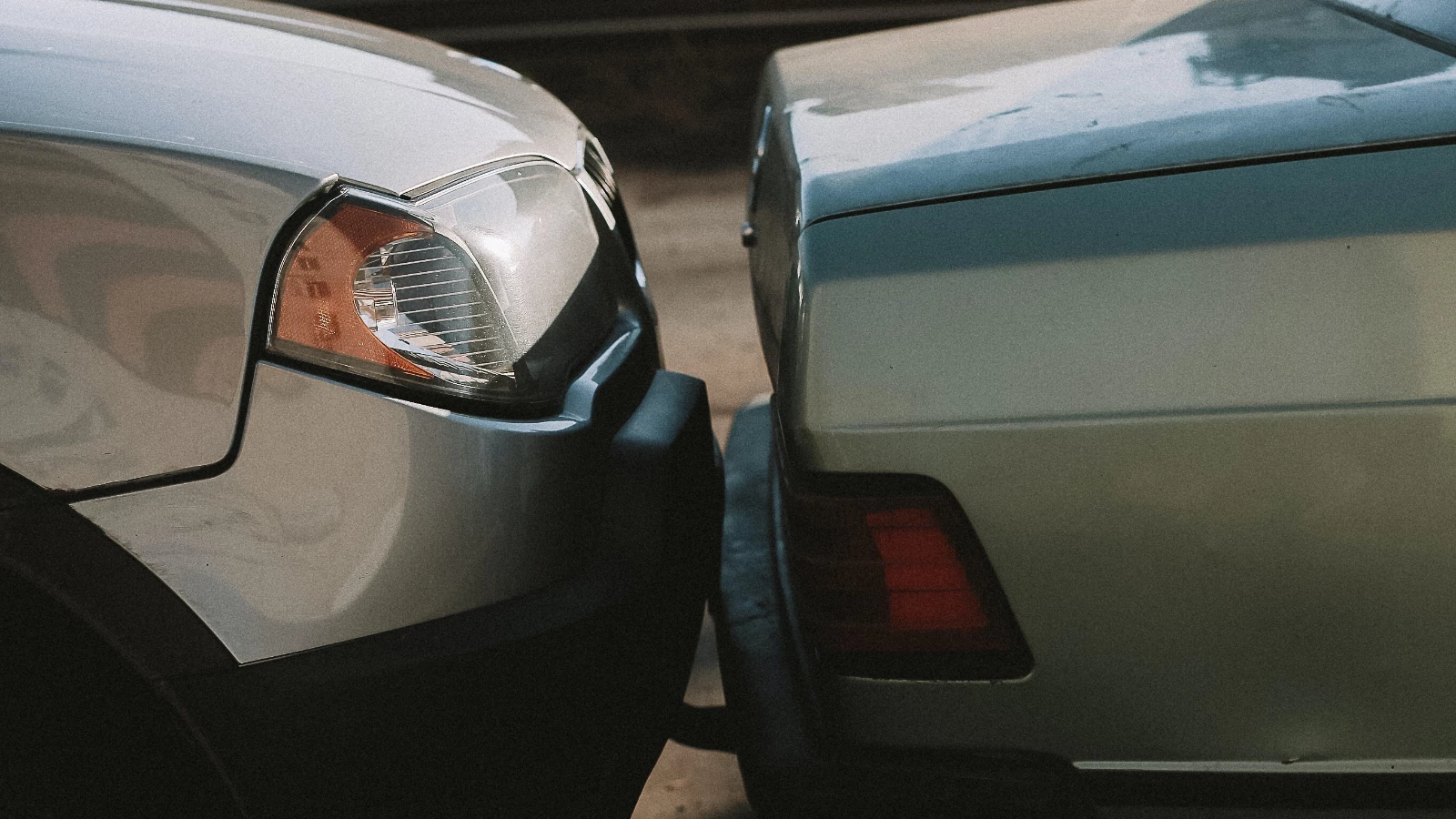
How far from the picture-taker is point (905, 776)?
4.45ft

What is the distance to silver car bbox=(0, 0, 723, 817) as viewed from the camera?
1360mm

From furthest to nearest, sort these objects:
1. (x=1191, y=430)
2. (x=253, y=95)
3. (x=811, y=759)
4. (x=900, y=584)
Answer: (x=253, y=95)
(x=811, y=759)
(x=900, y=584)
(x=1191, y=430)

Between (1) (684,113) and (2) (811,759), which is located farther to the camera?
(1) (684,113)

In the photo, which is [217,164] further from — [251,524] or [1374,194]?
[1374,194]

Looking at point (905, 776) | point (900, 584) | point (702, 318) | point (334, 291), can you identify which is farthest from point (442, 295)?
point (702, 318)

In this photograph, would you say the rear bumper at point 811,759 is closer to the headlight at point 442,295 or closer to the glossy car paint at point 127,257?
the headlight at point 442,295

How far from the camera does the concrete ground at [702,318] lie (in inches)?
91.1

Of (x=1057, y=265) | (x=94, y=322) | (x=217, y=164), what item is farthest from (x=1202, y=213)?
(x=94, y=322)

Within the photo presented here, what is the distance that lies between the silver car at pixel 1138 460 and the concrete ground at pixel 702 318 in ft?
3.09

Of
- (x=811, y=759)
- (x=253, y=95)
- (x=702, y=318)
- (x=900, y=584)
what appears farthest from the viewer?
(x=702, y=318)

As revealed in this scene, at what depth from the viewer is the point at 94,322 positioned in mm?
1348

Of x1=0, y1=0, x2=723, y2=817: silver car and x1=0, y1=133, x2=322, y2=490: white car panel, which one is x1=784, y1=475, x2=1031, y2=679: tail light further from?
x1=0, y1=133, x2=322, y2=490: white car panel

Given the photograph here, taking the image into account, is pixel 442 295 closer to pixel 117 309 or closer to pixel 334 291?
pixel 334 291

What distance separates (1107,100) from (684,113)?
7.42 meters
